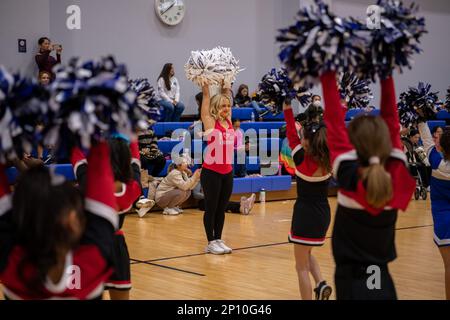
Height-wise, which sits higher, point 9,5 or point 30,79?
point 9,5

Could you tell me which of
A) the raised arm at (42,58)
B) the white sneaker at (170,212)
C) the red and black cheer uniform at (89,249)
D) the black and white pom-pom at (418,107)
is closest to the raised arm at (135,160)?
the red and black cheer uniform at (89,249)

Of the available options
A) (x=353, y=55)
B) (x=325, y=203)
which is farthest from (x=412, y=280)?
(x=353, y=55)

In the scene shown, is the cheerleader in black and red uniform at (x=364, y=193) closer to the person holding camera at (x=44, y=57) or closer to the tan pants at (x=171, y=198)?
the tan pants at (x=171, y=198)

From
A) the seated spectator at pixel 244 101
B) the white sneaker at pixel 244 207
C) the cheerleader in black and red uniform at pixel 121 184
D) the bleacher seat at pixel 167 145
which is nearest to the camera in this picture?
the cheerleader in black and red uniform at pixel 121 184

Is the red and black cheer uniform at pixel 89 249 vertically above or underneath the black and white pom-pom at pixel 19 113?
underneath

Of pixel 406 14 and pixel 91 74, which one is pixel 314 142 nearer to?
pixel 406 14

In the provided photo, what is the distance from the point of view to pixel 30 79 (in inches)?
95.6

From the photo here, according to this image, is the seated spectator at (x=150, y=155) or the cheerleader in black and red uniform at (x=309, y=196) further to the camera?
the seated spectator at (x=150, y=155)

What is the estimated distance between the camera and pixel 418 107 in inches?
177

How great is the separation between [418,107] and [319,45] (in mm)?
1989

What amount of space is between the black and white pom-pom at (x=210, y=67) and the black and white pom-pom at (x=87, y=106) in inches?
174

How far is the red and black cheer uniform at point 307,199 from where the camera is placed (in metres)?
4.54
